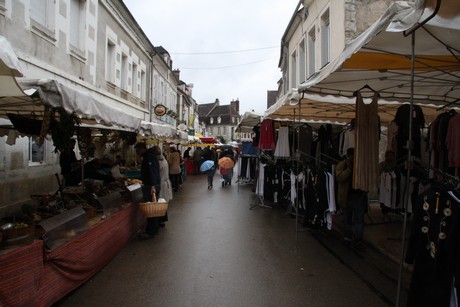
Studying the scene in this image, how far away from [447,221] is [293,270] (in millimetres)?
2649

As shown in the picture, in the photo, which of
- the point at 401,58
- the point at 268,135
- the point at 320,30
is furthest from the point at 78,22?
the point at 401,58

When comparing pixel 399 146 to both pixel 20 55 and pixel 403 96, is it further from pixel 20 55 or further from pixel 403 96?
pixel 20 55

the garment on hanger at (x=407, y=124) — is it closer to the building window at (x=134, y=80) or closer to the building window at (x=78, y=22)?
the building window at (x=78, y=22)

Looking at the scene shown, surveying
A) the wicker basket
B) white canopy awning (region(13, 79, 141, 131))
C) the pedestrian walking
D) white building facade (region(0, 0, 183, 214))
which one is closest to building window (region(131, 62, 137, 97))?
white building facade (region(0, 0, 183, 214))

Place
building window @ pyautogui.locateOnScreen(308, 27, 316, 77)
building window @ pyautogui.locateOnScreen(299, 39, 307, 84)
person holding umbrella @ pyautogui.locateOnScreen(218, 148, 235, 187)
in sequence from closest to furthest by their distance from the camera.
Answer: building window @ pyautogui.locateOnScreen(308, 27, 316, 77) → person holding umbrella @ pyautogui.locateOnScreen(218, 148, 235, 187) → building window @ pyautogui.locateOnScreen(299, 39, 307, 84)

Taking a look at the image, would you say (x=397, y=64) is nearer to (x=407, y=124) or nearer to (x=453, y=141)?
(x=453, y=141)

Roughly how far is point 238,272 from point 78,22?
9965 millimetres

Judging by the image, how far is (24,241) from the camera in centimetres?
340

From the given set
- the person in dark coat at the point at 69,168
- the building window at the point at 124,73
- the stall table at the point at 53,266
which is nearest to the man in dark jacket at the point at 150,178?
the stall table at the point at 53,266

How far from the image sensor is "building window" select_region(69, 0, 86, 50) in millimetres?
10299

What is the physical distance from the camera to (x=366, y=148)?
4.82m

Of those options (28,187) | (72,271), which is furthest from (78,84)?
(72,271)

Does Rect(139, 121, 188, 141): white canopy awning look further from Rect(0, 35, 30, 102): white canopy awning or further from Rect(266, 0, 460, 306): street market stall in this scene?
Rect(0, 35, 30, 102): white canopy awning

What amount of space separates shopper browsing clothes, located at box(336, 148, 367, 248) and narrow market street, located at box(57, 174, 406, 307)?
0.89ft
